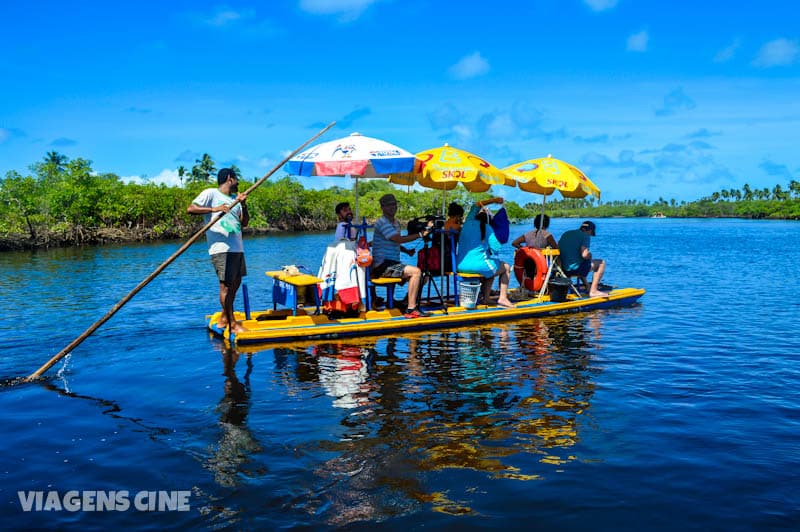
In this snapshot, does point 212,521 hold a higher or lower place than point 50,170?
lower

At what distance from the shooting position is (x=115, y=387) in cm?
811

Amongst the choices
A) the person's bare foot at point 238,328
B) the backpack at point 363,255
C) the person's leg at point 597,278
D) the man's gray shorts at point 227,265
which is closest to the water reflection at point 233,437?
the person's bare foot at point 238,328

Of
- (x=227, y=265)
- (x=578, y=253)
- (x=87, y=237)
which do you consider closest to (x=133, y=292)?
(x=227, y=265)

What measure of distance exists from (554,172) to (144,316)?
9.80 metres

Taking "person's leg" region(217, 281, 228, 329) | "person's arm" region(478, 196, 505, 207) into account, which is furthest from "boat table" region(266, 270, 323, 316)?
"person's arm" region(478, 196, 505, 207)

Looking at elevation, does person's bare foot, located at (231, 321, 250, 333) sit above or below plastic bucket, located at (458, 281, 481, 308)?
below

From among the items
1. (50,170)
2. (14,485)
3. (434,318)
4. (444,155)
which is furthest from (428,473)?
(50,170)

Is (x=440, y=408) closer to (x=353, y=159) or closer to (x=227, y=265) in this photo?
(x=227, y=265)

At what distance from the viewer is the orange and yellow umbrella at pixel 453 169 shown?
10859mm

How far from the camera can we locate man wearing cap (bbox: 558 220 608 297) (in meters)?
13.1

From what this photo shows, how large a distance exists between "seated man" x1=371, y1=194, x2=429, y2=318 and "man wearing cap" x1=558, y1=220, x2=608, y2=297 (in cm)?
395

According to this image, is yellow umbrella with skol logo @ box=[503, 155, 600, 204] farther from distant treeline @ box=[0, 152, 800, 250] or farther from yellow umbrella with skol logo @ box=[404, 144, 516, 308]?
distant treeline @ box=[0, 152, 800, 250]

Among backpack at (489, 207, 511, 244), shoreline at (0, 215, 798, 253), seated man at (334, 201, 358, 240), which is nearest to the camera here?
seated man at (334, 201, 358, 240)

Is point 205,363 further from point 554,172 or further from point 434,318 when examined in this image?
point 554,172
